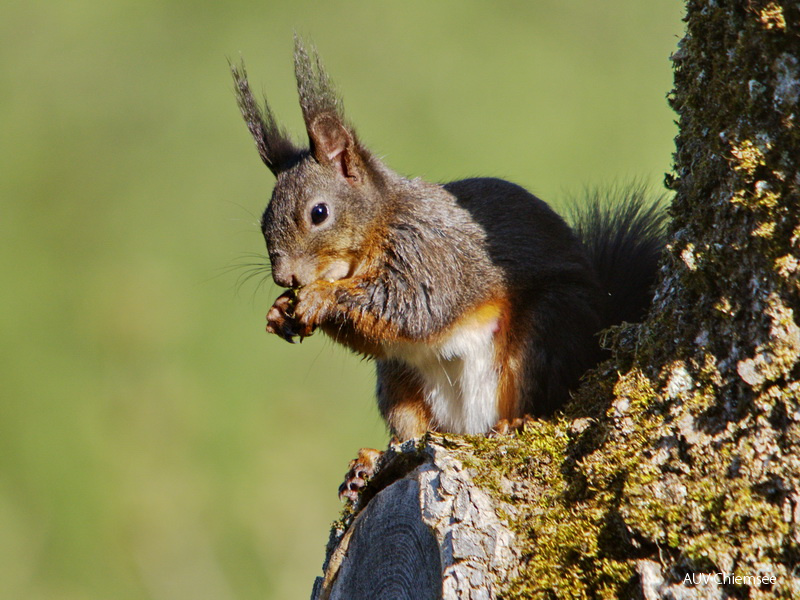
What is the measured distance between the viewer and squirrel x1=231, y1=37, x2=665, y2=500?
198 centimetres

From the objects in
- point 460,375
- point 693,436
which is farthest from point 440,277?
point 693,436

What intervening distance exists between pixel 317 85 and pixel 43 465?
287 centimetres

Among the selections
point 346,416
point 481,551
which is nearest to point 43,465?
point 346,416

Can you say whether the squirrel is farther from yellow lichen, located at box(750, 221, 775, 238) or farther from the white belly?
yellow lichen, located at box(750, 221, 775, 238)

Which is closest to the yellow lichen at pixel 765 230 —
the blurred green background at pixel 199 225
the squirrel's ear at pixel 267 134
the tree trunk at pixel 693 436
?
the tree trunk at pixel 693 436

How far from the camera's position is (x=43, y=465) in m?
4.14

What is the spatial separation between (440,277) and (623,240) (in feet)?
1.73

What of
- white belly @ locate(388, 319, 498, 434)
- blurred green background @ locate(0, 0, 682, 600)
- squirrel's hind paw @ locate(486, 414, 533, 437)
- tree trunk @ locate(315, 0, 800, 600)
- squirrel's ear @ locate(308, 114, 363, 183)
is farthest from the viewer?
blurred green background @ locate(0, 0, 682, 600)

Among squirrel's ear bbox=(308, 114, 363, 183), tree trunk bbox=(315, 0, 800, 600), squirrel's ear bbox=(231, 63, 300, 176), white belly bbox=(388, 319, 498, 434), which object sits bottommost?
tree trunk bbox=(315, 0, 800, 600)

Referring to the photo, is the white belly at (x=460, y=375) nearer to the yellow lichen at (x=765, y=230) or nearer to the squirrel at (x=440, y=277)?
the squirrel at (x=440, y=277)

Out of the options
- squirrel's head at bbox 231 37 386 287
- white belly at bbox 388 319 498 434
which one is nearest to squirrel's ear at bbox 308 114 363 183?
squirrel's head at bbox 231 37 386 287

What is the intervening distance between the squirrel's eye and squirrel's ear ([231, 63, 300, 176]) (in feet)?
0.77

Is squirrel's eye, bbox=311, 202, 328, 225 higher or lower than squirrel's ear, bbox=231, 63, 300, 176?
lower

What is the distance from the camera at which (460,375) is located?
83.3 inches
